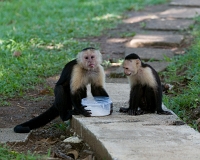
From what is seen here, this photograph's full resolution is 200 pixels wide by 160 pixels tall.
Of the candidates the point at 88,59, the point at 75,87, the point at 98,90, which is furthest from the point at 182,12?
the point at 75,87

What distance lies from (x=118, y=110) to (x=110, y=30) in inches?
183

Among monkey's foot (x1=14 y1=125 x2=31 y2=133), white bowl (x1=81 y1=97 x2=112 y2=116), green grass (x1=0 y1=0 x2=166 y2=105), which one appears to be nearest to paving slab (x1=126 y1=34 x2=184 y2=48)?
green grass (x1=0 y1=0 x2=166 y2=105)

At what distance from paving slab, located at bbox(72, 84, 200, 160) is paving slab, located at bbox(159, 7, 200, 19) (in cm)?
557

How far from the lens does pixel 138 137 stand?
4.27 meters

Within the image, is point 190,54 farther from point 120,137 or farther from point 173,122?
point 120,137

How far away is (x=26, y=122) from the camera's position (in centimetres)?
519

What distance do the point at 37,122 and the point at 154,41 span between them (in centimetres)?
382

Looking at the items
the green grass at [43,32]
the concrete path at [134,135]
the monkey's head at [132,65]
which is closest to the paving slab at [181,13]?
the green grass at [43,32]

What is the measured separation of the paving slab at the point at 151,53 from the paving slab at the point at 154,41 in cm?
25

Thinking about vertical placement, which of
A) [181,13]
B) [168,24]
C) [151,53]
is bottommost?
[151,53]

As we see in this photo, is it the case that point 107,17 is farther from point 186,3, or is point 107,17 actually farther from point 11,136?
point 11,136

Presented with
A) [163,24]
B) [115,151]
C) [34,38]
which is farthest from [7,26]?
[115,151]

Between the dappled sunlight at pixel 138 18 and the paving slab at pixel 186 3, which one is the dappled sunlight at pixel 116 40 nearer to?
the dappled sunlight at pixel 138 18

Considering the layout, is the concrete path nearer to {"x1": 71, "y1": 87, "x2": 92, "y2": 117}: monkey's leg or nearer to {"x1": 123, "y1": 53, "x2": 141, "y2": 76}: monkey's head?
{"x1": 71, "y1": 87, "x2": 92, "y2": 117}: monkey's leg
